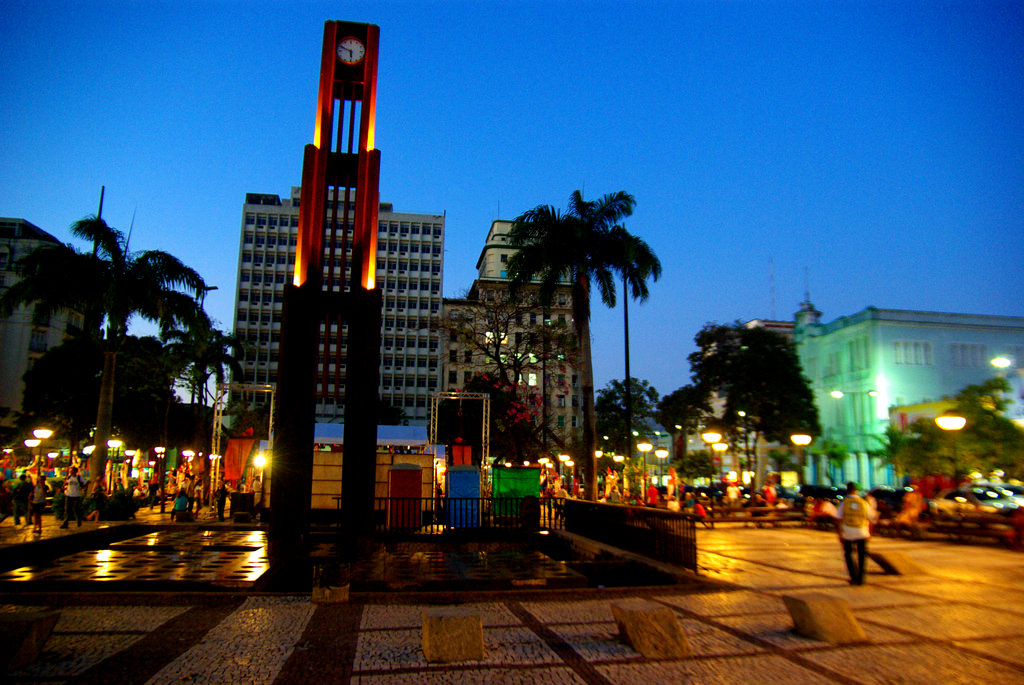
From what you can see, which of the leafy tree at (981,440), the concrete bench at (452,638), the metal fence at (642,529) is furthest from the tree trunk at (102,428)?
the leafy tree at (981,440)

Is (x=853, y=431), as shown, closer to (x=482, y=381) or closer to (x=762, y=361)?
(x=762, y=361)

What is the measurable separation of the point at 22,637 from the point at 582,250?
21412 mm

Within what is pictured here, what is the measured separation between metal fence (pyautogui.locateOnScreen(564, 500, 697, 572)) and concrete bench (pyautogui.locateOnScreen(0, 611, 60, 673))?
29.7ft

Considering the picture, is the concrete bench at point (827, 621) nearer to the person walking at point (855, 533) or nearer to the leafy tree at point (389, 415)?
the person walking at point (855, 533)

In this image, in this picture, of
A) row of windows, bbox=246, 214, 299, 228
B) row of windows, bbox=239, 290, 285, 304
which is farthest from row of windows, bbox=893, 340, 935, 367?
row of windows, bbox=246, 214, 299, 228

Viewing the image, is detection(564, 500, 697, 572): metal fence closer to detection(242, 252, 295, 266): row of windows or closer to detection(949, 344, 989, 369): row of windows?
detection(949, 344, 989, 369): row of windows

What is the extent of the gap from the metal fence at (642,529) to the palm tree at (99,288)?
17.0 metres

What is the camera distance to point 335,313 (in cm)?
1728

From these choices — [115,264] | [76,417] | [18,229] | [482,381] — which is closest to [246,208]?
[18,229]

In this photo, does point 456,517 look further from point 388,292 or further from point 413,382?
point 388,292

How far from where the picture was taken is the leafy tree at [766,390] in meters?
45.3

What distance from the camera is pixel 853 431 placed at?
2030 inches

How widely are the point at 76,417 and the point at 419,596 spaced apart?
144 ft

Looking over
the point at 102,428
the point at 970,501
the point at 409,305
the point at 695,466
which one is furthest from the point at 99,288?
the point at 409,305
